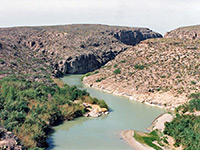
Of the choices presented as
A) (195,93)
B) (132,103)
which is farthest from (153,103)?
(195,93)

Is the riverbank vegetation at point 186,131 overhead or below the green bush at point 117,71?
below

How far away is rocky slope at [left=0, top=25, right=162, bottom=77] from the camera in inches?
2757

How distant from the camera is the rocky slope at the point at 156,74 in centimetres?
4325

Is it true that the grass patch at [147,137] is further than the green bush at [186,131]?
Yes

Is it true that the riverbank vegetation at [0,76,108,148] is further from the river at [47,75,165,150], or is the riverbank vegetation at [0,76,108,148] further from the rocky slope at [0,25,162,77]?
the rocky slope at [0,25,162,77]

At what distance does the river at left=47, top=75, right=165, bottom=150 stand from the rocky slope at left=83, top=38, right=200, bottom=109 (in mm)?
4420

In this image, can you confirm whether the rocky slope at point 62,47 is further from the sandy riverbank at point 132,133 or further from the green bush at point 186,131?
the green bush at point 186,131

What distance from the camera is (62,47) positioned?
86875 mm

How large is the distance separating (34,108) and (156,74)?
28.4 meters

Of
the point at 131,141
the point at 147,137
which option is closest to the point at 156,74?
the point at 147,137

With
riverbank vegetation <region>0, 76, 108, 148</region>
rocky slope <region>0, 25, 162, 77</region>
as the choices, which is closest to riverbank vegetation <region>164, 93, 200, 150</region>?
riverbank vegetation <region>0, 76, 108, 148</region>

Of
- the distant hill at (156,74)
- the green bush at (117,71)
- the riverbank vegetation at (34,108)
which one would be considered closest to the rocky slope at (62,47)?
the distant hill at (156,74)

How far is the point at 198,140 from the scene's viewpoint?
23188mm

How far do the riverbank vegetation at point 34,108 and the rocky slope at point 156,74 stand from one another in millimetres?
11147
